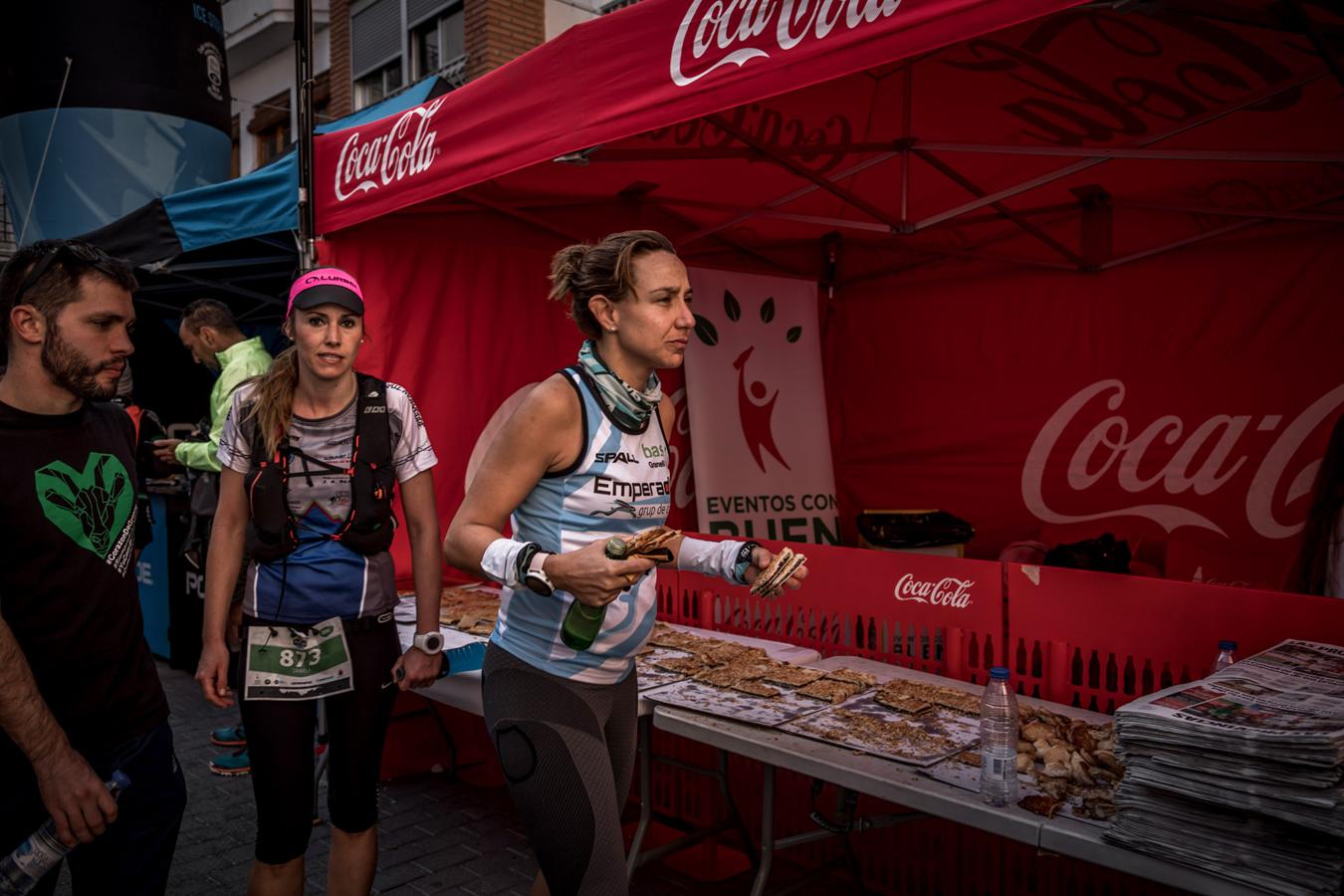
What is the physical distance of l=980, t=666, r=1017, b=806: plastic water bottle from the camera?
2.35 m

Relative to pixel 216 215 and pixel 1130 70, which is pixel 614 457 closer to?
pixel 1130 70

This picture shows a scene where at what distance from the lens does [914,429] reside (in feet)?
25.0

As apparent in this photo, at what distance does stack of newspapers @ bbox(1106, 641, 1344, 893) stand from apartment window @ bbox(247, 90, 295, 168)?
1970 centimetres

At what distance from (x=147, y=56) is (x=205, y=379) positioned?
482cm

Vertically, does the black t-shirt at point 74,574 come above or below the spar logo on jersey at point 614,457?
below

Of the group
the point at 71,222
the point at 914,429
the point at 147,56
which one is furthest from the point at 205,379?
the point at 914,429

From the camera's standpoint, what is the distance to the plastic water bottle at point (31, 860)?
6.43 ft

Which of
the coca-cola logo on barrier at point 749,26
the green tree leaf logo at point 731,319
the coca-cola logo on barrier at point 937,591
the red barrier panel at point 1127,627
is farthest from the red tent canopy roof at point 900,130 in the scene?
the coca-cola logo on barrier at point 937,591

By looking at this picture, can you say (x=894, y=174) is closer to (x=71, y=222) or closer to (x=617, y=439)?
(x=617, y=439)

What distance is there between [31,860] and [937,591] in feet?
10.0

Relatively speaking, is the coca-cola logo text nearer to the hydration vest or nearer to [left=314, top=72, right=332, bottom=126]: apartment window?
the hydration vest

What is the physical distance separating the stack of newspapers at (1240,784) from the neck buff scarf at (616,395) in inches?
54.5

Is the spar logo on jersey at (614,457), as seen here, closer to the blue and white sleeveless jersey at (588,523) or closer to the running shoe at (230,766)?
the blue and white sleeveless jersey at (588,523)

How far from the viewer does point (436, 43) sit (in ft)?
48.7
